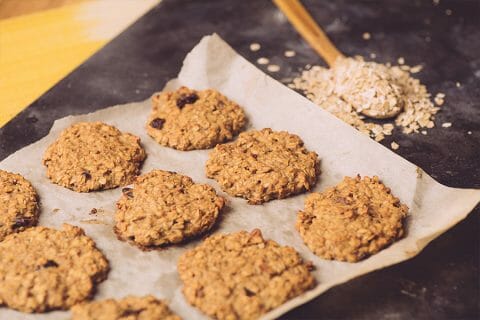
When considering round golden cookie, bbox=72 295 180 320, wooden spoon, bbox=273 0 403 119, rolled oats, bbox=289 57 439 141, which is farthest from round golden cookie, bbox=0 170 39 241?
wooden spoon, bbox=273 0 403 119

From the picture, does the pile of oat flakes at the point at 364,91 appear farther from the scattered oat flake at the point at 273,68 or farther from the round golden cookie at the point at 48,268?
the round golden cookie at the point at 48,268

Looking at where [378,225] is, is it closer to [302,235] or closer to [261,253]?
[302,235]

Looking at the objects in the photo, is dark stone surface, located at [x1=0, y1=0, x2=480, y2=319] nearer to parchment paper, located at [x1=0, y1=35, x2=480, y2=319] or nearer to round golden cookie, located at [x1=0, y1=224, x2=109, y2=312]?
parchment paper, located at [x1=0, y1=35, x2=480, y2=319]

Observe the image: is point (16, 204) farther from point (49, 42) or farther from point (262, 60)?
point (262, 60)

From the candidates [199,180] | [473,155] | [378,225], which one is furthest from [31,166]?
[473,155]

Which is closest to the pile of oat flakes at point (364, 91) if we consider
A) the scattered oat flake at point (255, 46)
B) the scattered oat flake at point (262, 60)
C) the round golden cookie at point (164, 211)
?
the scattered oat flake at point (262, 60)
